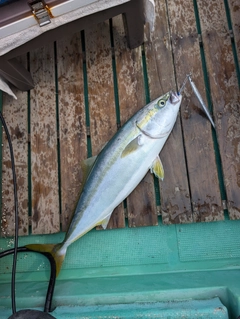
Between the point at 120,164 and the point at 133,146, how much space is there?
0.15 m

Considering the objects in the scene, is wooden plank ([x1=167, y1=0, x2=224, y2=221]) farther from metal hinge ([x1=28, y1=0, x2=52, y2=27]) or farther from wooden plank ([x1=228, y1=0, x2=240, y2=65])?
metal hinge ([x1=28, y1=0, x2=52, y2=27])

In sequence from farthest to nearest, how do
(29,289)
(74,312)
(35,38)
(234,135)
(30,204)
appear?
(30,204) → (234,135) → (29,289) → (35,38) → (74,312)

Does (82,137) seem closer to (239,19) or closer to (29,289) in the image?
(29,289)

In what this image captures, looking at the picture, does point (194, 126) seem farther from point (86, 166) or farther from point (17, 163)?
point (17, 163)

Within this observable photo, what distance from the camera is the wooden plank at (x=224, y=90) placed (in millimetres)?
2324

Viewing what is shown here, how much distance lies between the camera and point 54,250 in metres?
2.22

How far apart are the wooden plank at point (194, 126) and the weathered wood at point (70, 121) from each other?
81 cm

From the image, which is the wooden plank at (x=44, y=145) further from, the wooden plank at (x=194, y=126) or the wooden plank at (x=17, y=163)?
the wooden plank at (x=194, y=126)

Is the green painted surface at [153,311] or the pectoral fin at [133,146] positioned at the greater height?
the pectoral fin at [133,146]

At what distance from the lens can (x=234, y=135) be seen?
2373mm

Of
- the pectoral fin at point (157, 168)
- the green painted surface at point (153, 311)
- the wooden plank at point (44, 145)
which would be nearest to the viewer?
the green painted surface at point (153, 311)

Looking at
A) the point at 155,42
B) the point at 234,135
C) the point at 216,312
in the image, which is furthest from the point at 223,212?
the point at 155,42

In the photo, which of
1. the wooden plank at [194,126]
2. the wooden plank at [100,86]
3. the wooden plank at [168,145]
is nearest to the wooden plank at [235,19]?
the wooden plank at [194,126]

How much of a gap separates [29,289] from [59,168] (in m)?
0.91
